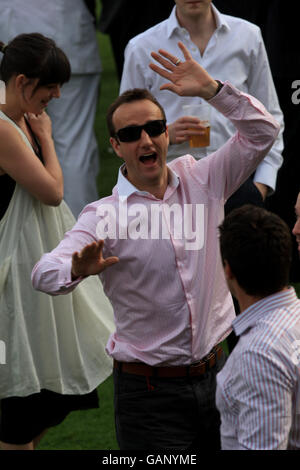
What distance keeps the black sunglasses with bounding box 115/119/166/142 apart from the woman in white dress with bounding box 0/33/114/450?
0.73 metres

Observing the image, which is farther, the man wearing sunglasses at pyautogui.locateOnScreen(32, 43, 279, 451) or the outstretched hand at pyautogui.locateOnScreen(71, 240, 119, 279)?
the man wearing sunglasses at pyautogui.locateOnScreen(32, 43, 279, 451)

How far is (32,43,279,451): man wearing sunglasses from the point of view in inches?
125

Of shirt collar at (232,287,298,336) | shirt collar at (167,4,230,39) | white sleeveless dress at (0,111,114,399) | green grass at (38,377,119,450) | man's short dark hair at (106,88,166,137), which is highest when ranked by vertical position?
man's short dark hair at (106,88,166,137)

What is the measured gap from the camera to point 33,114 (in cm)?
405

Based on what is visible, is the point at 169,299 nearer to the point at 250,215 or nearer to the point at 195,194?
the point at 195,194

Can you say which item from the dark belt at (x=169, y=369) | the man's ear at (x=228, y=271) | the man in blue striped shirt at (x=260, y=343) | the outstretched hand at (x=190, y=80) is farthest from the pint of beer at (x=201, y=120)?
the man's ear at (x=228, y=271)

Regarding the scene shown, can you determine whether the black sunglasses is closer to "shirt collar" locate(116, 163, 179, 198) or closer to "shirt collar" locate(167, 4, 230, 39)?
"shirt collar" locate(116, 163, 179, 198)

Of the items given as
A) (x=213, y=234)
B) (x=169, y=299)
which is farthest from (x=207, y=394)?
(x=213, y=234)

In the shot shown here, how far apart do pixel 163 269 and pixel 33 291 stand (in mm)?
1037

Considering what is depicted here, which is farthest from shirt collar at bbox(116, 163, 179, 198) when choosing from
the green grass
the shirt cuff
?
the green grass

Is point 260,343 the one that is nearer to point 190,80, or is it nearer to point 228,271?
point 228,271

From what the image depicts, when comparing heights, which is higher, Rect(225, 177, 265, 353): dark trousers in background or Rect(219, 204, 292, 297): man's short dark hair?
Rect(219, 204, 292, 297): man's short dark hair

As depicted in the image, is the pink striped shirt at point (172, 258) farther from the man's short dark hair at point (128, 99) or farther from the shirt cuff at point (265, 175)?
the shirt cuff at point (265, 175)

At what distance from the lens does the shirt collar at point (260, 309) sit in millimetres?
2467
